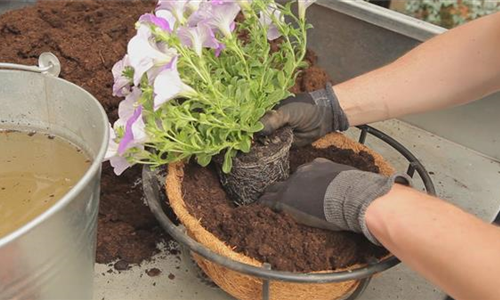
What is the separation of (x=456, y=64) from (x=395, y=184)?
0.33m

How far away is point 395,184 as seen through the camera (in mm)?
967

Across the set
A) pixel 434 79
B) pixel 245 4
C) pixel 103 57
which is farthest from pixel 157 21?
pixel 103 57

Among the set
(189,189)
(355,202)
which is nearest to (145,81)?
(189,189)

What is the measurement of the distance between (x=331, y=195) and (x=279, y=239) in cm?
12

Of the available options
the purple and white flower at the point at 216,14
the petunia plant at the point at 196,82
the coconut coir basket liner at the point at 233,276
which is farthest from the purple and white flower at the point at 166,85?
the coconut coir basket liner at the point at 233,276

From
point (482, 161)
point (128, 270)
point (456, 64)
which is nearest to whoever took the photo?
point (456, 64)

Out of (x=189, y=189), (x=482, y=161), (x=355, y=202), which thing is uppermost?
(x=355, y=202)

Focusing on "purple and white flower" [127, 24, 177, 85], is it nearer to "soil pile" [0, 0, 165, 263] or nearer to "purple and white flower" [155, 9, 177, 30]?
"purple and white flower" [155, 9, 177, 30]

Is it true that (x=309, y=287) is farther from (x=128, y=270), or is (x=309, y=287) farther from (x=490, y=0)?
(x=490, y=0)

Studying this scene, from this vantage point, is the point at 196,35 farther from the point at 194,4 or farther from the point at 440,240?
the point at 440,240

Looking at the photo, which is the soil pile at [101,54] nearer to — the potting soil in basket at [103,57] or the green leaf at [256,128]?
the potting soil in basket at [103,57]

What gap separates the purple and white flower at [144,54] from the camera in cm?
88

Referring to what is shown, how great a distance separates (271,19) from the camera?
1.03 meters

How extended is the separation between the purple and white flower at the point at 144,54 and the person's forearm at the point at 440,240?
1.33 ft
